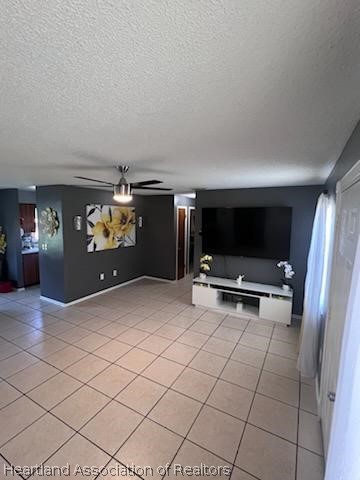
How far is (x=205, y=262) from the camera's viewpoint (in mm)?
4941

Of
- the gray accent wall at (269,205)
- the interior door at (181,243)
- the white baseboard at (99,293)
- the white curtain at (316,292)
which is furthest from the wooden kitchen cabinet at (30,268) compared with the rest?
the white curtain at (316,292)

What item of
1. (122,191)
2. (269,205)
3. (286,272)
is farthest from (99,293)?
(269,205)

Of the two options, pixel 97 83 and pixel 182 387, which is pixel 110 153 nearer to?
pixel 97 83

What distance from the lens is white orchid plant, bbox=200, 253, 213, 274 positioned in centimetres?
467

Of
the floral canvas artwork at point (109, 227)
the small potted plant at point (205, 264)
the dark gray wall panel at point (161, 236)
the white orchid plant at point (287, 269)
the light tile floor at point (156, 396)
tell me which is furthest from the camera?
the dark gray wall panel at point (161, 236)

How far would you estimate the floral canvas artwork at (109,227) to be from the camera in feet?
16.0

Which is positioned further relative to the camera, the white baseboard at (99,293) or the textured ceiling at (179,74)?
the white baseboard at (99,293)

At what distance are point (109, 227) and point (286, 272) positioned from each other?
3.71 metres

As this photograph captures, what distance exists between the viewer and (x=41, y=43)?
30.8 inches

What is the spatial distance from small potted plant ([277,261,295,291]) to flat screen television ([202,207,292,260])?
4.1 inches

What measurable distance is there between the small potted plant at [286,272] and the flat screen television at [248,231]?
10cm

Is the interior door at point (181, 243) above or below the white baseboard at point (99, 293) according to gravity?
above

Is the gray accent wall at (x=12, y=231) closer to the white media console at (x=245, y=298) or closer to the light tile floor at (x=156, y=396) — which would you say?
the light tile floor at (x=156, y=396)

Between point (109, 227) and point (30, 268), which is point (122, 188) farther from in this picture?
point (30, 268)
